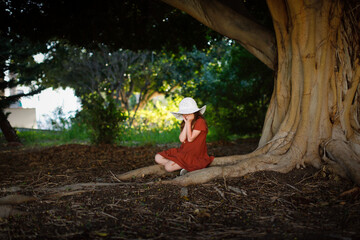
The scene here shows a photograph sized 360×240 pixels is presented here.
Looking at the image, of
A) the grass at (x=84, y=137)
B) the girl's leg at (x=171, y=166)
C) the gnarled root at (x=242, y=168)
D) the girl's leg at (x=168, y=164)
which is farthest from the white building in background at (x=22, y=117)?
the gnarled root at (x=242, y=168)

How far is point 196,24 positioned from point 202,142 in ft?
13.4

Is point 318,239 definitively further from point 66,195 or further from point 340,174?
point 66,195

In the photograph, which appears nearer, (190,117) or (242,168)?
(242,168)

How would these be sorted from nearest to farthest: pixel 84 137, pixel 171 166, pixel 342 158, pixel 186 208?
pixel 186 208, pixel 342 158, pixel 171 166, pixel 84 137

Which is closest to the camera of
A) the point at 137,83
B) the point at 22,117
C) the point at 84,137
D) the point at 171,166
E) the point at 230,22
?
the point at 171,166

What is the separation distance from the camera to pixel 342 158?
375 cm

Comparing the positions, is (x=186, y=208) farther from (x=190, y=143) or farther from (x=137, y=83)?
(x=137, y=83)

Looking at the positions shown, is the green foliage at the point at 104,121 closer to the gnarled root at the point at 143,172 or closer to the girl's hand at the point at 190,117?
the gnarled root at the point at 143,172

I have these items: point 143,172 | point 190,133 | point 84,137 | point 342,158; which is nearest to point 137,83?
point 84,137

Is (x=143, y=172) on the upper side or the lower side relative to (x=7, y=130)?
lower

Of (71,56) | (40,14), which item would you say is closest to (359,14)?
(40,14)

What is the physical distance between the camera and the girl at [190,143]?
4.27 m

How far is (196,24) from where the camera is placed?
24.3 ft

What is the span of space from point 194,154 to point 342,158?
76.8 inches
